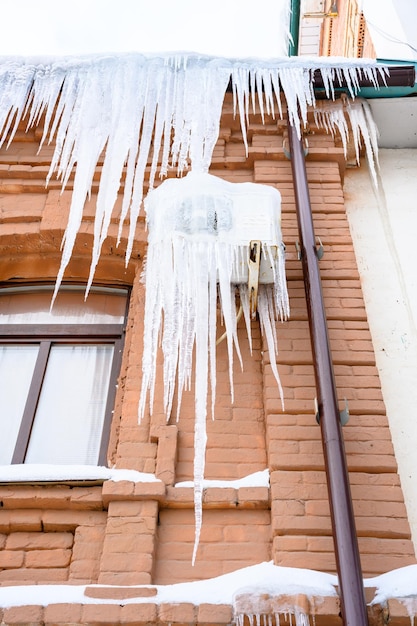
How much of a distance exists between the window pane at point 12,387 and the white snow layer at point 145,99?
1.19 m

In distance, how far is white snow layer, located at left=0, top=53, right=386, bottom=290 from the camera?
4469 millimetres

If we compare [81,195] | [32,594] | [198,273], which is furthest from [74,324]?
[32,594]

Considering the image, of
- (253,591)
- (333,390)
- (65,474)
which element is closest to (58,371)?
(65,474)

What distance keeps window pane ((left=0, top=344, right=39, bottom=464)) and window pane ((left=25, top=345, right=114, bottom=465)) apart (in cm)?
11

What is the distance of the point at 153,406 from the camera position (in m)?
3.37

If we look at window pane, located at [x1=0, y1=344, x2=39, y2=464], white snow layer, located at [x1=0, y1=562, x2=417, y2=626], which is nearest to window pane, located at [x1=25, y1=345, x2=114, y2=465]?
window pane, located at [x1=0, y1=344, x2=39, y2=464]

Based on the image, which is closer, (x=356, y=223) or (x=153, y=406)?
(x=153, y=406)

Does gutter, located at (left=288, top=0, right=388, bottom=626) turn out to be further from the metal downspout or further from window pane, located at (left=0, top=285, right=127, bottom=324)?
window pane, located at (left=0, top=285, right=127, bottom=324)

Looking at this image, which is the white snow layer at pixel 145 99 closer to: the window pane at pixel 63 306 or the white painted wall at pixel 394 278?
the white painted wall at pixel 394 278

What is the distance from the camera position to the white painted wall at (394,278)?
11.2ft

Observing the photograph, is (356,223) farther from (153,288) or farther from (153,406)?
(153,406)

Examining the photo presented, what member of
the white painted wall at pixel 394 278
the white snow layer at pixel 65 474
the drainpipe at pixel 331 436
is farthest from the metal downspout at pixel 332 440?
the white snow layer at pixel 65 474

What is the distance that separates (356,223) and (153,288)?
5.74 feet

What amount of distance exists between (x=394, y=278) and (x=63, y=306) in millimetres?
2139
